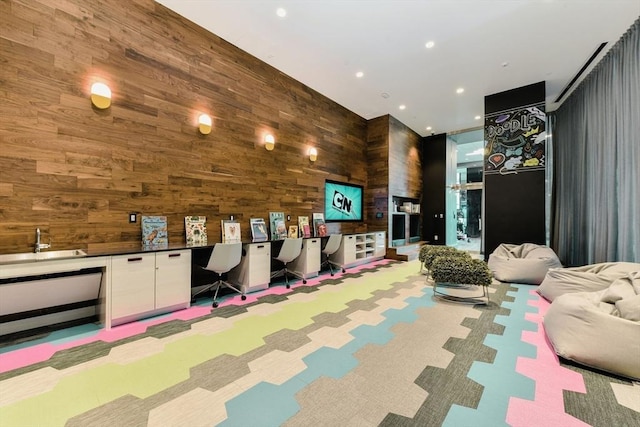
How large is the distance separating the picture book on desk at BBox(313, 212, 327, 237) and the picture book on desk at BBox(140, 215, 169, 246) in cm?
313

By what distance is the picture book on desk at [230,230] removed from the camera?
165 inches

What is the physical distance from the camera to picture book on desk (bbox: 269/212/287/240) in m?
4.97

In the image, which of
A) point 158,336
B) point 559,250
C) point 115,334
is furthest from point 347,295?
point 559,250

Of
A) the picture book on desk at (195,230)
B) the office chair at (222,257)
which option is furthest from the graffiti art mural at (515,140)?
the picture book on desk at (195,230)

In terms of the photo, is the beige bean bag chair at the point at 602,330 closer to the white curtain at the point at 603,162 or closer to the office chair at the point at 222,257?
the white curtain at the point at 603,162

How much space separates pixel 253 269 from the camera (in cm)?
401

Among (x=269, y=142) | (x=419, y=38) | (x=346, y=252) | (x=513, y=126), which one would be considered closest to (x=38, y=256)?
(x=269, y=142)

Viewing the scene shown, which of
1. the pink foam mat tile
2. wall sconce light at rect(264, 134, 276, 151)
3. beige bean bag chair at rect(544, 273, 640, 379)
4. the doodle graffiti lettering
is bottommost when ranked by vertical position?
the pink foam mat tile

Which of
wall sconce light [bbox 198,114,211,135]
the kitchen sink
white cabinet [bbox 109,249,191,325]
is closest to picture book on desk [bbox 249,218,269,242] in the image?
white cabinet [bbox 109,249,191,325]

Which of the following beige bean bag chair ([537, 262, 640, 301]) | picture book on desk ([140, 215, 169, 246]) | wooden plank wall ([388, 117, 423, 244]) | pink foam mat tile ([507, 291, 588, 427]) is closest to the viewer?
pink foam mat tile ([507, 291, 588, 427])

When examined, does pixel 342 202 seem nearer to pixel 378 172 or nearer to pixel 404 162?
pixel 378 172

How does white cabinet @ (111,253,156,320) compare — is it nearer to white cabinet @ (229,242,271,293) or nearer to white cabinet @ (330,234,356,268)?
white cabinet @ (229,242,271,293)

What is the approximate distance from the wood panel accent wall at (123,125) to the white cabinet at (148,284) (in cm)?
62

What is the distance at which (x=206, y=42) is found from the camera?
407cm
